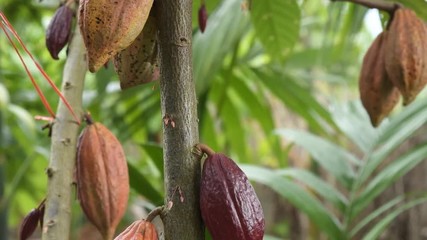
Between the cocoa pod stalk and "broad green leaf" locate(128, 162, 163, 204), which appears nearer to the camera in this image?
the cocoa pod stalk

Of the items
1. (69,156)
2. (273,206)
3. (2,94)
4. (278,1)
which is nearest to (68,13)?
(69,156)

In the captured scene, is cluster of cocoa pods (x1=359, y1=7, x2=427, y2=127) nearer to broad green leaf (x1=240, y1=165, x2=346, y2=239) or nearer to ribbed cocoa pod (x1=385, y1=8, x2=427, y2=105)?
ribbed cocoa pod (x1=385, y1=8, x2=427, y2=105)

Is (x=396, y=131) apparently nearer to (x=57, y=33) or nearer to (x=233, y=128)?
(x=233, y=128)

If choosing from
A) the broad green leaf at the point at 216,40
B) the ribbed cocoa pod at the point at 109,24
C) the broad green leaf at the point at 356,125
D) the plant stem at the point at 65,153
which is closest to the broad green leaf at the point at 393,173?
the broad green leaf at the point at 356,125

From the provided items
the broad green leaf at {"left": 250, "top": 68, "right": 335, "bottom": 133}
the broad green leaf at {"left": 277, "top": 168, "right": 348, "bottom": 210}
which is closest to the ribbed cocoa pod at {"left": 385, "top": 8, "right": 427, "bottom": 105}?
the broad green leaf at {"left": 277, "top": 168, "right": 348, "bottom": 210}

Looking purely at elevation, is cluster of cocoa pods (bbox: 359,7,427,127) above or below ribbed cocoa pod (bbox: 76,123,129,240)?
above

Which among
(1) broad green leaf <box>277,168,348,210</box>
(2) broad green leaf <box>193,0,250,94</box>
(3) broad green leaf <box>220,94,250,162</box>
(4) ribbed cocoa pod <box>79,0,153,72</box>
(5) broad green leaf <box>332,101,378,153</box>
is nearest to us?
(4) ribbed cocoa pod <box>79,0,153,72</box>

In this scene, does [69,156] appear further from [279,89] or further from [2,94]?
[279,89]
